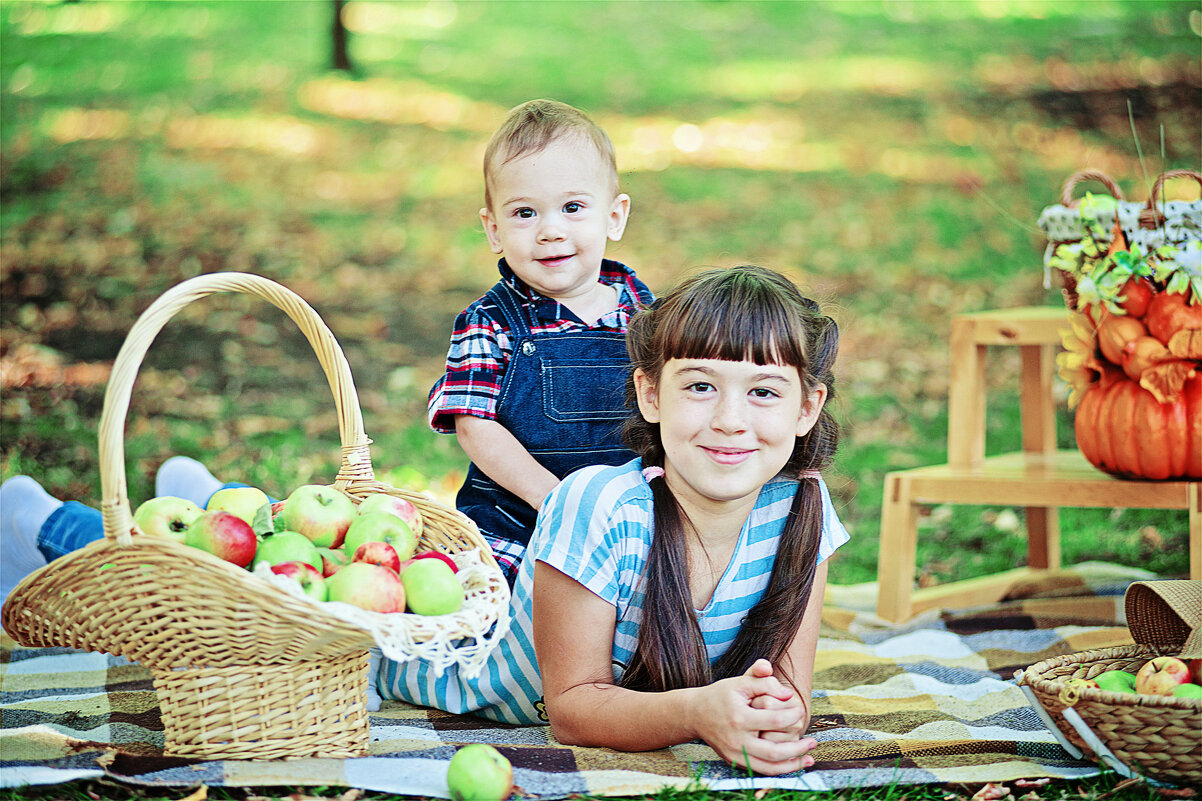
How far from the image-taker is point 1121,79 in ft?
35.6

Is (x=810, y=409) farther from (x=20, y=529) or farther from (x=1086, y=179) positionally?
(x=20, y=529)

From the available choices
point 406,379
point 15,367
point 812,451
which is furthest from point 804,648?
point 15,367

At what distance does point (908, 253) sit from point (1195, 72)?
4.23 meters

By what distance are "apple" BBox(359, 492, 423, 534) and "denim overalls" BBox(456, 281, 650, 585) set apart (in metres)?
0.57

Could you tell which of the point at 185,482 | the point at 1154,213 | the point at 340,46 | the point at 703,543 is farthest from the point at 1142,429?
the point at 340,46

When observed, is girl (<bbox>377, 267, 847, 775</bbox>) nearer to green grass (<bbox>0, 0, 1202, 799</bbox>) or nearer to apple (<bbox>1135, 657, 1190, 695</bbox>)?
apple (<bbox>1135, 657, 1190, 695</bbox>)

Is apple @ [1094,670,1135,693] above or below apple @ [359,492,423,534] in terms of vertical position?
below

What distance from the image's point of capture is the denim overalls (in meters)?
3.16

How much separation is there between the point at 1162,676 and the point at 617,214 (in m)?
1.80

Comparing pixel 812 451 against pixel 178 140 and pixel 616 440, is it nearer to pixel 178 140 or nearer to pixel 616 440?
pixel 616 440

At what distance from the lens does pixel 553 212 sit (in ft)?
10.1

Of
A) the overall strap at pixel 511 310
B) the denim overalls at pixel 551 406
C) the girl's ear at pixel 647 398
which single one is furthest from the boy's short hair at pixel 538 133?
the girl's ear at pixel 647 398

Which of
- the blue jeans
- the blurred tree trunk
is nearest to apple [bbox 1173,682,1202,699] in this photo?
the blue jeans

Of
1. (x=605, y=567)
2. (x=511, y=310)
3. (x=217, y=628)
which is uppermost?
(x=511, y=310)
